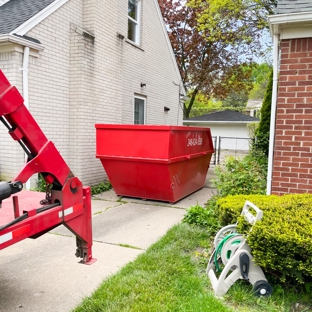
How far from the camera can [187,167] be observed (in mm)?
6676

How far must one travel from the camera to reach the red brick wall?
443 centimetres

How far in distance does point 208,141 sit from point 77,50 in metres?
3.91

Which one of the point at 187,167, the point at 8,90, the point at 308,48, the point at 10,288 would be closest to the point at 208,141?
the point at 187,167

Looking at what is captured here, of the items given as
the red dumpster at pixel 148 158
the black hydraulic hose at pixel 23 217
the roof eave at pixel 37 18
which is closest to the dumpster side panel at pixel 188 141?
the red dumpster at pixel 148 158

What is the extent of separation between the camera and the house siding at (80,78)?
6.39 m

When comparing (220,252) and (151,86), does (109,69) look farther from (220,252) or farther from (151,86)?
(220,252)

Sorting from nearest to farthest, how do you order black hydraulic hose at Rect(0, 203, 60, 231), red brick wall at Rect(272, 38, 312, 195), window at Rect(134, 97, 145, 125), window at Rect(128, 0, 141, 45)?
1. black hydraulic hose at Rect(0, 203, 60, 231)
2. red brick wall at Rect(272, 38, 312, 195)
3. window at Rect(128, 0, 141, 45)
4. window at Rect(134, 97, 145, 125)

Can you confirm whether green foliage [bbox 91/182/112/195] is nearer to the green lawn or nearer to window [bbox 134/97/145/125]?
window [bbox 134/97/145/125]

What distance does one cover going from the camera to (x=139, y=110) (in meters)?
10.3

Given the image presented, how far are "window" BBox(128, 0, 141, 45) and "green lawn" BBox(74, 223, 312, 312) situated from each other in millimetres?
8052

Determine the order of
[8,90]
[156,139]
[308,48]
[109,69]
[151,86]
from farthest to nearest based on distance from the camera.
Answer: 1. [151,86]
2. [109,69]
3. [156,139]
4. [308,48]
5. [8,90]

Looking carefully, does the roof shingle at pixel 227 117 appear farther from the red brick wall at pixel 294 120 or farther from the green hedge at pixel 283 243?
the green hedge at pixel 283 243

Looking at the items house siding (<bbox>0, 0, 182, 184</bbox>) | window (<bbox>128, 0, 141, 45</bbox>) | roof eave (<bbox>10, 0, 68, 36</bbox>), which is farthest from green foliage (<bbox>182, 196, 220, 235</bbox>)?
window (<bbox>128, 0, 141, 45</bbox>)

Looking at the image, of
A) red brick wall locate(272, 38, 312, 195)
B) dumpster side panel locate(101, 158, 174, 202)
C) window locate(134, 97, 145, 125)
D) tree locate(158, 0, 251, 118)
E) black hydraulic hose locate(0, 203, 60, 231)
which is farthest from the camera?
tree locate(158, 0, 251, 118)
